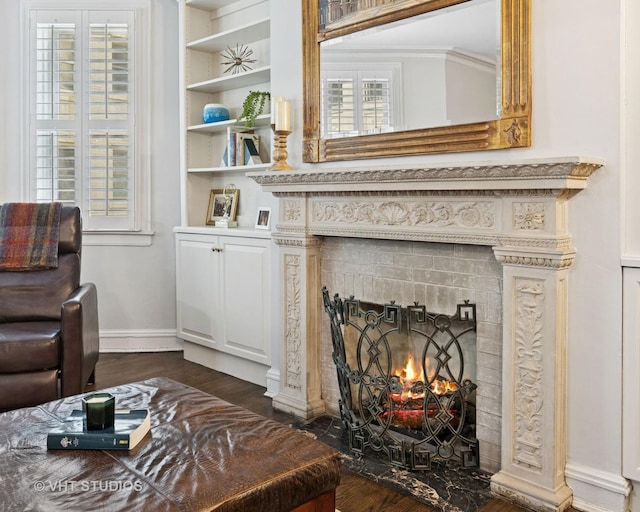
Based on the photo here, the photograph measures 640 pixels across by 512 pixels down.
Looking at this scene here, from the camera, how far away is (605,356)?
6.46 ft

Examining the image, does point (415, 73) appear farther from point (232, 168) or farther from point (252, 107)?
point (232, 168)

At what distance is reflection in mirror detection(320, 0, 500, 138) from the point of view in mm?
2211

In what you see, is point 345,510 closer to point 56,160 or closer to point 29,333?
point 29,333

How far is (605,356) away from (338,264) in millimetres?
1321

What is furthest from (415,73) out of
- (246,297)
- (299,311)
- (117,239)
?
(117,239)

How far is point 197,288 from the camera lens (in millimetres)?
3820

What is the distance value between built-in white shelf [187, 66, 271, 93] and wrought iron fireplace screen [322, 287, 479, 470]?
1509 mm

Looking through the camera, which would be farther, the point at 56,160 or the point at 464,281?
the point at 56,160

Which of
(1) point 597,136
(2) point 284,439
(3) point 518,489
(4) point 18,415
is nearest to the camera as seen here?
(2) point 284,439

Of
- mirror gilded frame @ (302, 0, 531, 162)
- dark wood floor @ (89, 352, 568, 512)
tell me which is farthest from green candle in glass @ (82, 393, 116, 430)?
mirror gilded frame @ (302, 0, 531, 162)

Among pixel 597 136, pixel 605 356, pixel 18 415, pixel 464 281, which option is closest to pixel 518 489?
pixel 605 356

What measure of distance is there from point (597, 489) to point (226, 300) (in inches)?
90.8

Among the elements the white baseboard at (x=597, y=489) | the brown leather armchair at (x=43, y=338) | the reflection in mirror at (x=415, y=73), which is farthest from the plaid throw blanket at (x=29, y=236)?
the white baseboard at (x=597, y=489)

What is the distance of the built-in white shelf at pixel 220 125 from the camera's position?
3545 millimetres
